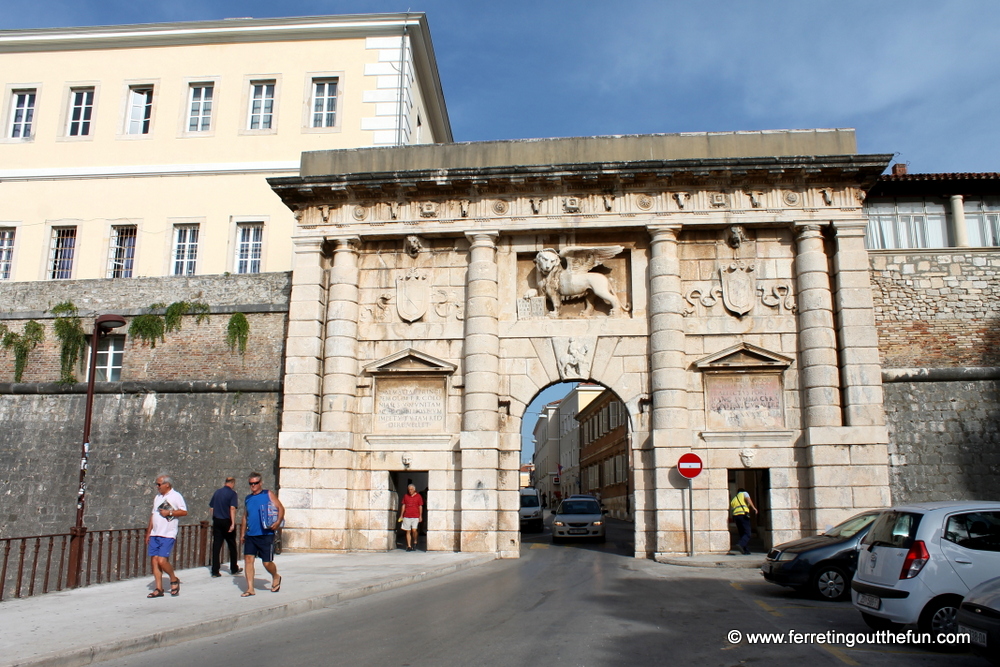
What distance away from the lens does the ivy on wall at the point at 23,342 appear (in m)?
21.5

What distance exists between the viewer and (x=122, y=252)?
24.9 meters

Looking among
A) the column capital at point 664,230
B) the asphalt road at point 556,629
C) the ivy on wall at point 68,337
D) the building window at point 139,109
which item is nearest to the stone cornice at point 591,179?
the column capital at point 664,230

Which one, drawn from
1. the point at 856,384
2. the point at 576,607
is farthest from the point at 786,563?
the point at 856,384

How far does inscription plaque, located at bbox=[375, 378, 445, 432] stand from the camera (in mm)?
18547

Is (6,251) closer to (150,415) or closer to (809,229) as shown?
(150,415)

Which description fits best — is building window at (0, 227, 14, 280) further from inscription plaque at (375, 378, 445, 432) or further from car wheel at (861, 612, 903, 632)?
car wheel at (861, 612, 903, 632)

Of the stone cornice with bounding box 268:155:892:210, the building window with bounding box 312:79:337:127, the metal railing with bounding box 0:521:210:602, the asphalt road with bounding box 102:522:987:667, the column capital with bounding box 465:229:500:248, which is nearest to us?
the asphalt road with bounding box 102:522:987:667

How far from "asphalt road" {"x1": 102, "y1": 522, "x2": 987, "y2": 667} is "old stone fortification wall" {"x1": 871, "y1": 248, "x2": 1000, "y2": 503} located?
748 centimetres

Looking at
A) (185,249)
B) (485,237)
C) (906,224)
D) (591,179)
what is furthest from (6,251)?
(906,224)

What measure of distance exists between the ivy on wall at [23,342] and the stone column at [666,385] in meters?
16.6

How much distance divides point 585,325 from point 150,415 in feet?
37.4

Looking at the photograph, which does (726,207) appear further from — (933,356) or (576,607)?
(576,607)

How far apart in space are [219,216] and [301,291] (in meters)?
7.20

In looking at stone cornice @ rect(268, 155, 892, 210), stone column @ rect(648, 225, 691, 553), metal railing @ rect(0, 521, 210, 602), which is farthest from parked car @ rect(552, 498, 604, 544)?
metal railing @ rect(0, 521, 210, 602)
